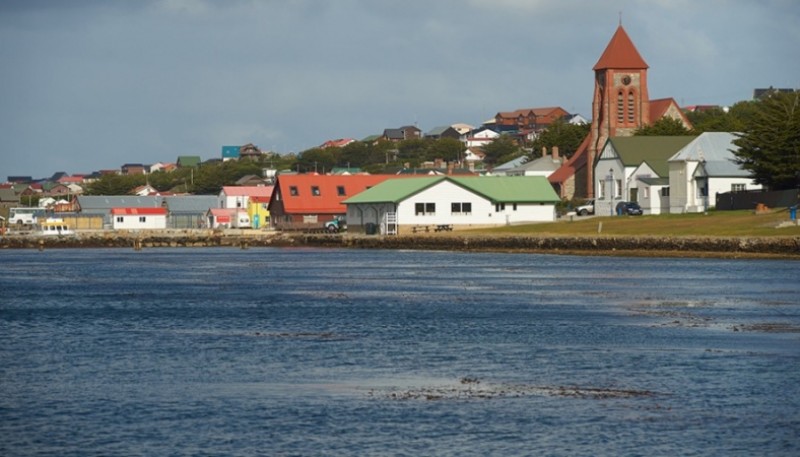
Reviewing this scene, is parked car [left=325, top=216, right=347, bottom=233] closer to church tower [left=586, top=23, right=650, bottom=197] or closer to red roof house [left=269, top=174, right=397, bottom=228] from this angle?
red roof house [left=269, top=174, right=397, bottom=228]

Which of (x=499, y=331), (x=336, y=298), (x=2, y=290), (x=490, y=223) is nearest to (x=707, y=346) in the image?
(x=499, y=331)

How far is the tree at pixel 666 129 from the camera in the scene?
14138 centimetres

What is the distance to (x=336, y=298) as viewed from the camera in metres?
57.2

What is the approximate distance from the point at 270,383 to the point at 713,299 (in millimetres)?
25955

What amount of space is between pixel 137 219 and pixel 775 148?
92648 mm

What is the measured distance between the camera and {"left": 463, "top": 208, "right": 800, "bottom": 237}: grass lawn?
83.9m

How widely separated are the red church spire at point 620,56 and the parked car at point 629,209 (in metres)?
38.4

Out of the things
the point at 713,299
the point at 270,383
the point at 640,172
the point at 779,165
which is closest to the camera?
the point at 270,383

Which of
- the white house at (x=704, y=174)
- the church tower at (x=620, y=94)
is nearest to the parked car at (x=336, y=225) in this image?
the church tower at (x=620, y=94)

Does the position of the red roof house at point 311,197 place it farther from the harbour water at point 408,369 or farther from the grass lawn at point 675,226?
the harbour water at point 408,369

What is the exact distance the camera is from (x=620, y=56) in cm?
15238

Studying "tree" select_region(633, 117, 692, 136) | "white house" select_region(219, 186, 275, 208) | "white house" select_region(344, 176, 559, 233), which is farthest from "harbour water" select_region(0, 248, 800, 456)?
"white house" select_region(219, 186, 275, 208)

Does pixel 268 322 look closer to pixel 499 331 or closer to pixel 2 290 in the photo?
pixel 499 331

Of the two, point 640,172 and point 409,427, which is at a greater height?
point 640,172
